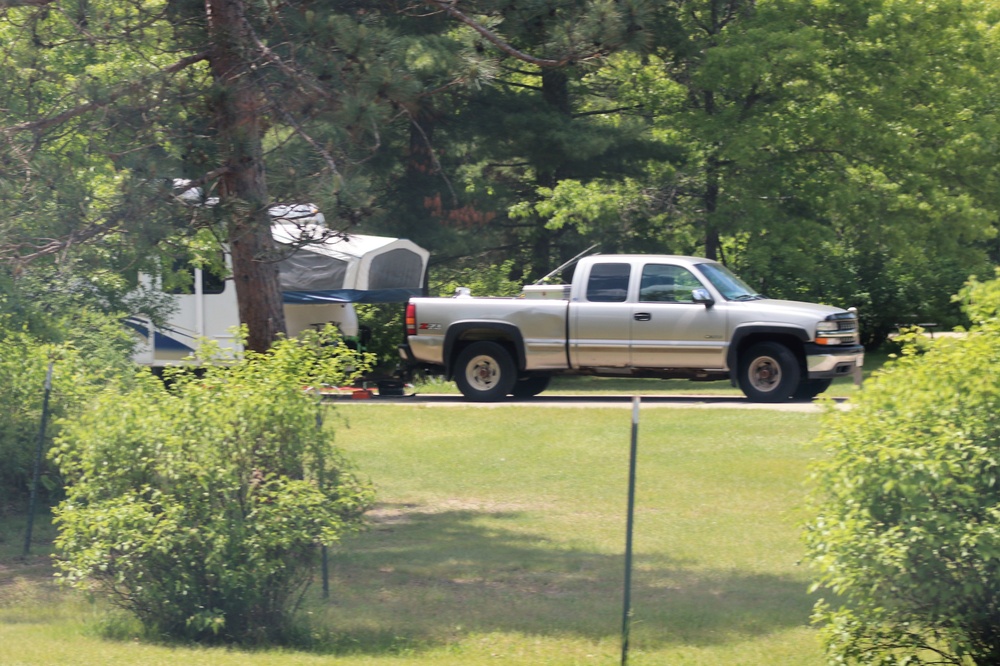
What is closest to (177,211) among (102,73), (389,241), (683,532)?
(683,532)

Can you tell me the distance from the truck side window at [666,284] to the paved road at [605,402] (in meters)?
1.51

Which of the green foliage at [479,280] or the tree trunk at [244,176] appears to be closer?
the tree trunk at [244,176]

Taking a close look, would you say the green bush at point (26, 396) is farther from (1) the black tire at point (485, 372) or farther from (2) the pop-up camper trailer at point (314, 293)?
(2) the pop-up camper trailer at point (314, 293)

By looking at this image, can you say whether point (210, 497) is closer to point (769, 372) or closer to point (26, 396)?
point (26, 396)

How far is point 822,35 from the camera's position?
22.9 meters

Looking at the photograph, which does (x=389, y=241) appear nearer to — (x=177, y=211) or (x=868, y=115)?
(x=868, y=115)

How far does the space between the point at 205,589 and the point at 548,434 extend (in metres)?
7.83

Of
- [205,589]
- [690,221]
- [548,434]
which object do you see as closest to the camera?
[205,589]

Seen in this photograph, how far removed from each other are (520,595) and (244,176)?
13.9 feet

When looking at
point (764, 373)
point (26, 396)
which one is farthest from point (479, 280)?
point (26, 396)

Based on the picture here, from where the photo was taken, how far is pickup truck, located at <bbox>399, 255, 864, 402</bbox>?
16.0m

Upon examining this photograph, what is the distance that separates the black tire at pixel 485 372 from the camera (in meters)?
17.2

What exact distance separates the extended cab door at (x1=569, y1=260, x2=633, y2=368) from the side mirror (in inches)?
34.9

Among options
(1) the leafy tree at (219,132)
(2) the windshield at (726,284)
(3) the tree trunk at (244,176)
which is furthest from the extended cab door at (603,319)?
(3) the tree trunk at (244,176)
